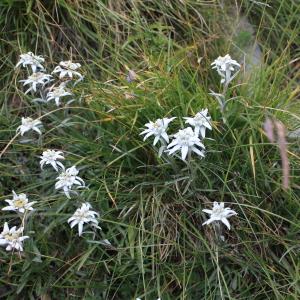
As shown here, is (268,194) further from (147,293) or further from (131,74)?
(131,74)

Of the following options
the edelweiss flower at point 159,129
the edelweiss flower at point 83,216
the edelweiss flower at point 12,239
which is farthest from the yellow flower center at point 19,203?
the edelweiss flower at point 159,129

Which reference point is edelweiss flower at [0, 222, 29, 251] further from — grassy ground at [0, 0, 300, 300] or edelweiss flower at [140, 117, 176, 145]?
edelweiss flower at [140, 117, 176, 145]

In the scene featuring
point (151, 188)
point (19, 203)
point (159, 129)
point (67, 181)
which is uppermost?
point (159, 129)

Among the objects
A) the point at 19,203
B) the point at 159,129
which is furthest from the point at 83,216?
the point at 159,129

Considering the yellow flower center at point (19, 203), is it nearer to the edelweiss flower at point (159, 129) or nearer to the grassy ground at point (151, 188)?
the grassy ground at point (151, 188)

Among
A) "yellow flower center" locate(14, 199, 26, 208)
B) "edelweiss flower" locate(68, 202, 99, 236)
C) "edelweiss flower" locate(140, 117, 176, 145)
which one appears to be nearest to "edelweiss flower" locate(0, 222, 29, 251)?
"yellow flower center" locate(14, 199, 26, 208)

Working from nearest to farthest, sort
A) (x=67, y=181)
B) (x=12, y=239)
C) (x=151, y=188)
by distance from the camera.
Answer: (x=12, y=239), (x=67, y=181), (x=151, y=188)

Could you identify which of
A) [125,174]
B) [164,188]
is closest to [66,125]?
[125,174]

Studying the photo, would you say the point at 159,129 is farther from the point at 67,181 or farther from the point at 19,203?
the point at 19,203
